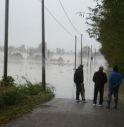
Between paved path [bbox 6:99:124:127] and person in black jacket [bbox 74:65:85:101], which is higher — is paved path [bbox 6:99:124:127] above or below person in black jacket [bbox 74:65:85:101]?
below

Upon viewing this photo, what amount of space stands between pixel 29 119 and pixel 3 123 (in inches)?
47.1

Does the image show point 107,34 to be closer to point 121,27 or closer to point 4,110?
point 121,27

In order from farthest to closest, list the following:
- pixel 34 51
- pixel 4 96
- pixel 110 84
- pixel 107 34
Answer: pixel 34 51
pixel 107 34
pixel 110 84
pixel 4 96

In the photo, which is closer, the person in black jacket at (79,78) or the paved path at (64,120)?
the paved path at (64,120)

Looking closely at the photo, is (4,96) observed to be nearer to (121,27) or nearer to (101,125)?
(101,125)

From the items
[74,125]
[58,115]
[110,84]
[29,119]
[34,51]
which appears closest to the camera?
[74,125]

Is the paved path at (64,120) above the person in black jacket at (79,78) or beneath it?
beneath

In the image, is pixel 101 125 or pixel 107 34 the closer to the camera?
pixel 101 125

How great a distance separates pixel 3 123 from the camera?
14.2m

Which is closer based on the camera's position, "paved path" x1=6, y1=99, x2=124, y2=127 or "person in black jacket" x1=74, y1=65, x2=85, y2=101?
"paved path" x1=6, y1=99, x2=124, y2=127

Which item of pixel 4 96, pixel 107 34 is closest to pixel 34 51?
pixel 107 34

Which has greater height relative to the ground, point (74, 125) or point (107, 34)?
point (107, 34)

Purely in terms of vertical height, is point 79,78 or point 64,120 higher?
point 79,78

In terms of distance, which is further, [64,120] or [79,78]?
[79,78]
